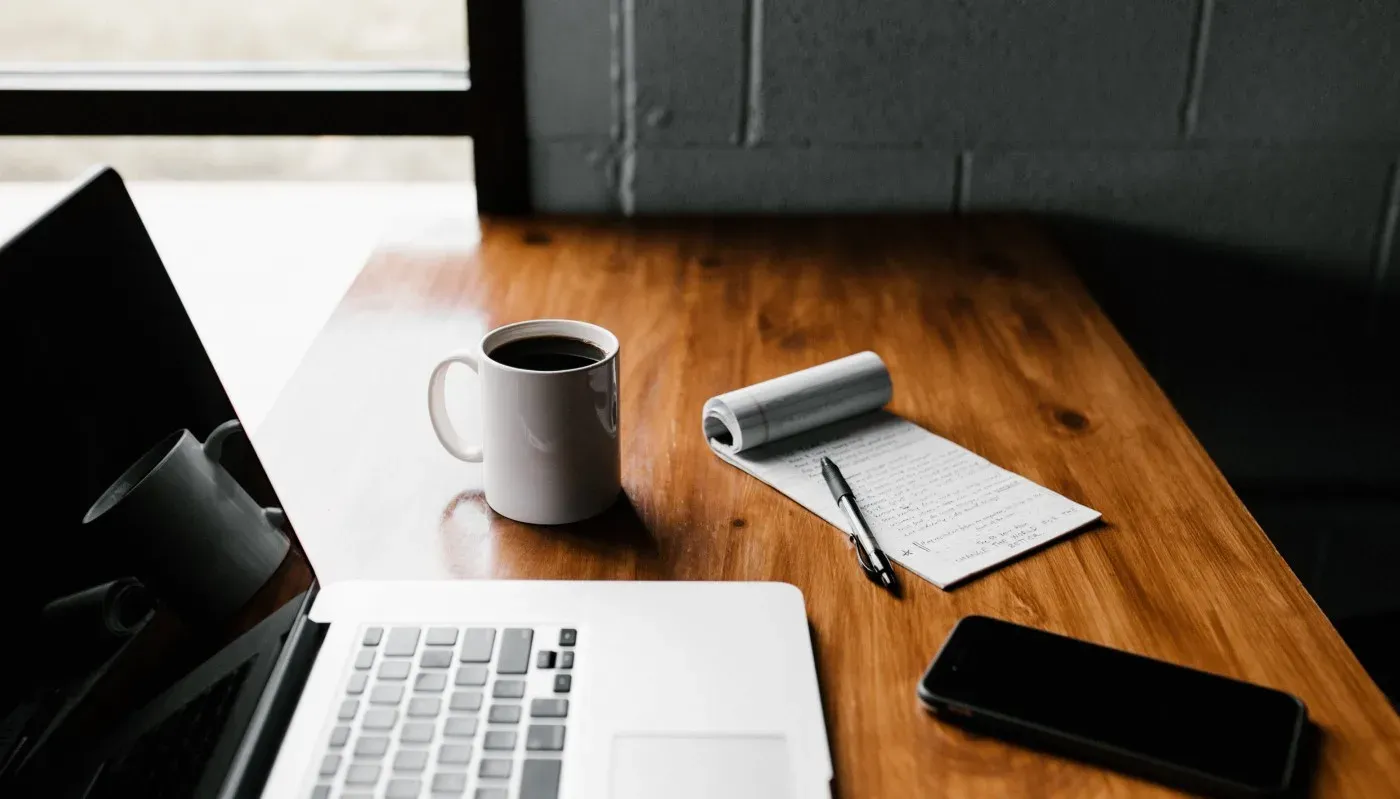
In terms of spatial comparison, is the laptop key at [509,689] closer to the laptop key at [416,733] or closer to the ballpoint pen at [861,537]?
the laptop key at [416,733]

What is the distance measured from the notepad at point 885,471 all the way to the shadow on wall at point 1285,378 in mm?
699

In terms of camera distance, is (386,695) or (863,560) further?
(863,560)

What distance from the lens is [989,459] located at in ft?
3.01

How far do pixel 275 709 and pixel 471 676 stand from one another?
0.10 m

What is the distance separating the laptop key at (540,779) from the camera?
0.57 meters

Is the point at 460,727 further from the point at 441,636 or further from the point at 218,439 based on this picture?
the point at 218,439

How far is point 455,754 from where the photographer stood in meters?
0.59

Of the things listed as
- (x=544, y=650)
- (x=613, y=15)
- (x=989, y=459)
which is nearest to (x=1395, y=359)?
(x=989, y=459)

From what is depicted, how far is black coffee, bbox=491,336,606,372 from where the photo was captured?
0.81 metres

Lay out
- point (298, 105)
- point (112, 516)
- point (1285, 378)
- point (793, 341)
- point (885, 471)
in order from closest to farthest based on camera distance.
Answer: point (112, 516) < point (885, 471) < point (793, 341) < point (298, 105) < point (1285, 378)

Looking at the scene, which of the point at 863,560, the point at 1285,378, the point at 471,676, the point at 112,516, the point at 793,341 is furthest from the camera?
the point at 1285,378

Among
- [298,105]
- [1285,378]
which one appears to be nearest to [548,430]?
[298,105]

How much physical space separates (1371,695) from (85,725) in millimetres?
637

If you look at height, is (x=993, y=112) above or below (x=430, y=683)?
above
